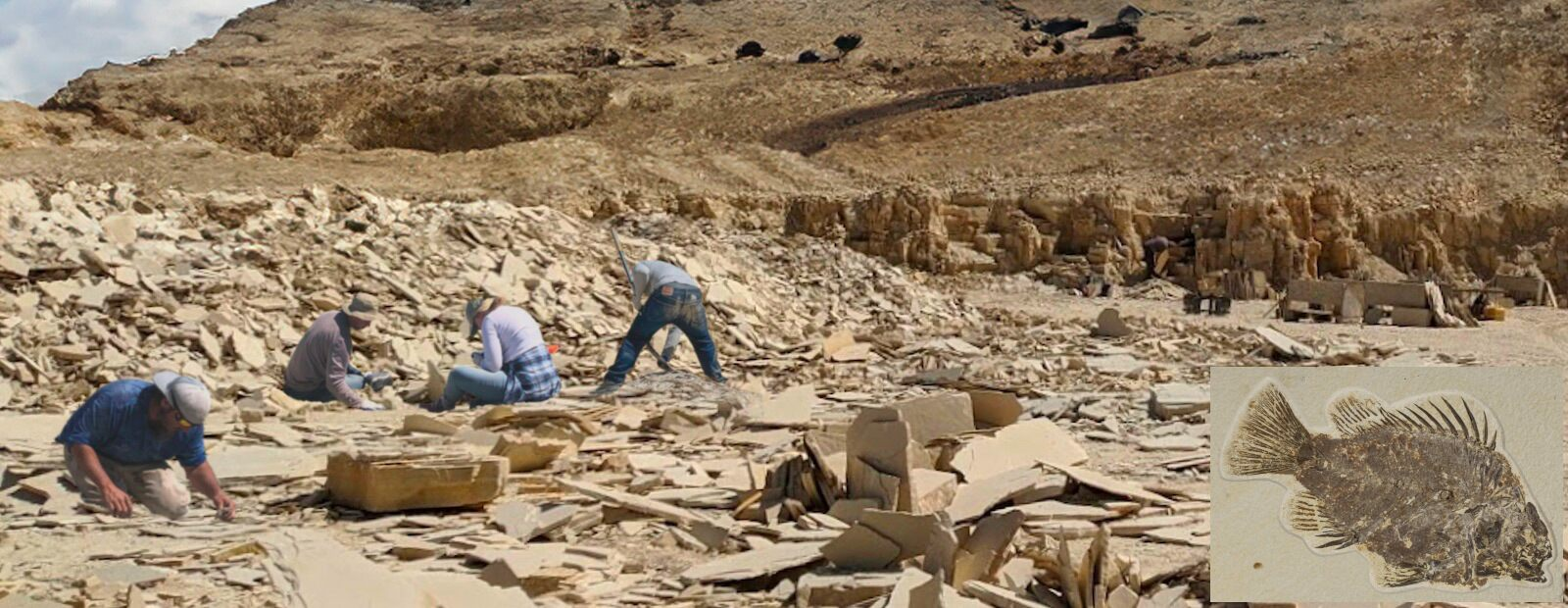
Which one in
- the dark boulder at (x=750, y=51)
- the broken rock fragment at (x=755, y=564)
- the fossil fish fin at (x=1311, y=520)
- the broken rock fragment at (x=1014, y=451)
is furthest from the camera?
the dark boulder at (x=750, y=51)

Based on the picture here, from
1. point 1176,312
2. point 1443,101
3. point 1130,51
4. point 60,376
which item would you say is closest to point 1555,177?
point 1443,101

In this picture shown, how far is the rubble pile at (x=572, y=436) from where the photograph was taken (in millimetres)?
4930

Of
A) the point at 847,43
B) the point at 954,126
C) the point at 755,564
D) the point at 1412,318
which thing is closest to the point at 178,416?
the point at 755,564

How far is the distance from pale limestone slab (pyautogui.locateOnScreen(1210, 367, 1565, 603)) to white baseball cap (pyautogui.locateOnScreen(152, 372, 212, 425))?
4081 millimetres

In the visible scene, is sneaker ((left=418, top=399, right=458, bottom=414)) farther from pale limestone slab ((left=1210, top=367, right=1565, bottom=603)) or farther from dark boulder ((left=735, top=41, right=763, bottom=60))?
dark boulder ((left=735, top=41, right=763, bottom=60))

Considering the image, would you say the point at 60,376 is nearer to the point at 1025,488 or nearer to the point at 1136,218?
the point at 1025,488

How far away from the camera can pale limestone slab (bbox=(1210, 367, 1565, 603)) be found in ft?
10.1

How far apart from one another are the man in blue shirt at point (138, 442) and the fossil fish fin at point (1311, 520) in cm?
423

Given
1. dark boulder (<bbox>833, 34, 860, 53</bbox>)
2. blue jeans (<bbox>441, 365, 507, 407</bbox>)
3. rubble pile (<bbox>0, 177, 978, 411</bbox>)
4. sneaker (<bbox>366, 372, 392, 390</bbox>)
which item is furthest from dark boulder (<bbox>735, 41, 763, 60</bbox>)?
blue jeans (<bbox>441, 365, 507, 407</bbox>)

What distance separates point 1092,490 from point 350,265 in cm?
816

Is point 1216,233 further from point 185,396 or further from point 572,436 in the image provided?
point 185,396

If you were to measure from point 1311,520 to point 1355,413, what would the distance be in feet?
0.93

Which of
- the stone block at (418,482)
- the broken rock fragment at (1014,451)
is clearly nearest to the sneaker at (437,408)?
the stone block at (418,482)

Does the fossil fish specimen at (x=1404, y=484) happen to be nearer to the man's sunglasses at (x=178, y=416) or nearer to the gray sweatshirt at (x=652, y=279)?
the man's sunglasses at (x=178, y=416)
